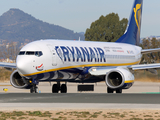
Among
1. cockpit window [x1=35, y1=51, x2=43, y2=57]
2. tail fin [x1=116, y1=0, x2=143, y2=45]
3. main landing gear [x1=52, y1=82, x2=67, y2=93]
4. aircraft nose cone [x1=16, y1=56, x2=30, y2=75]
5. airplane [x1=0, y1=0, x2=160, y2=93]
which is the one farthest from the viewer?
tail fin [x1=116, y1=0, x2=143, y2=45]

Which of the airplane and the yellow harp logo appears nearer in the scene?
the airplane

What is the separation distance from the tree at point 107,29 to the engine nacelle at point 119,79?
71.1 metres

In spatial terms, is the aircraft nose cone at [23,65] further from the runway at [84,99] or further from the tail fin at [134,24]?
the tail fin at [134,24]

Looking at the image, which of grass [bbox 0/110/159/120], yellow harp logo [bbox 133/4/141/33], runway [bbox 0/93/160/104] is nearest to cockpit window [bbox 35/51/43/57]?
runway [bbox 0/93/160/104]

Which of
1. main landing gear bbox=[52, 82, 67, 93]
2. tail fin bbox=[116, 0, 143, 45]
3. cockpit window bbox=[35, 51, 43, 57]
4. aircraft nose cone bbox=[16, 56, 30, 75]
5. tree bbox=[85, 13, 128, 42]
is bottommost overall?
main landing gear bbox=[52, 82, 67, 93]

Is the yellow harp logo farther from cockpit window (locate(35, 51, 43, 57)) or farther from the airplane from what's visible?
cockpit window (locate(35, 51, 43, 57))

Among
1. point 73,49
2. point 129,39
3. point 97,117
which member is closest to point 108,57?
point 73,49

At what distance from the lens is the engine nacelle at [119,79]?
1174 inches

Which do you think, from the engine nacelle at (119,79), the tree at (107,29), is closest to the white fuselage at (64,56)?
the engine nacelle at (119,79)

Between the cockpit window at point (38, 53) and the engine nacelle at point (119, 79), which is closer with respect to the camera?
the cockpit window at point (38, 53)

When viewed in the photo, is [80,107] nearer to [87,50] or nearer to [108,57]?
[87,50]

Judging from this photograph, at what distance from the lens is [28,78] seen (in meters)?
27.9

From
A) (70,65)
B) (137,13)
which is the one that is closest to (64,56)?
(70,65)

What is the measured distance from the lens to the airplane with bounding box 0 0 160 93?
27.9m
